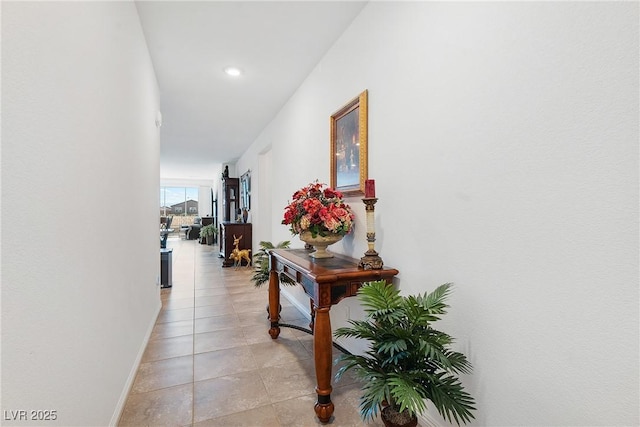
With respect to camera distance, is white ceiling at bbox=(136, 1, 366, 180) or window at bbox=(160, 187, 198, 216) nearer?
white ceiling at bbox=(136, 1, 366, 180)

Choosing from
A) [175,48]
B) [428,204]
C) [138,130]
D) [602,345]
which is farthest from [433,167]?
[175,48]

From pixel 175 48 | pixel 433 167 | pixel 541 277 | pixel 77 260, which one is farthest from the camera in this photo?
pixel 175 48

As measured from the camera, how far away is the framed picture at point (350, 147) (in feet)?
6.84

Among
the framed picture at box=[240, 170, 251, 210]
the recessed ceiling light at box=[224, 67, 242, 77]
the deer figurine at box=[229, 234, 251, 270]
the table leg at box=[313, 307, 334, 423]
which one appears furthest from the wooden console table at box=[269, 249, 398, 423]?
the framed picture at box=[240, 170, 251, 210]

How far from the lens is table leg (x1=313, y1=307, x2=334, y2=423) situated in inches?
64.1

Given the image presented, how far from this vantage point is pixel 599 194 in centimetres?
86

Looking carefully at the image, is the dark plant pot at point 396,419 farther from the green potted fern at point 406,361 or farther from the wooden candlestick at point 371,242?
the wooden candlestick at point 371,242

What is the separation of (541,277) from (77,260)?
1666 mm

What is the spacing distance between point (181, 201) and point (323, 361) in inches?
565

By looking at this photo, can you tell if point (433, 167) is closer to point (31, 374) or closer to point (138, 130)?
point (31, 374)

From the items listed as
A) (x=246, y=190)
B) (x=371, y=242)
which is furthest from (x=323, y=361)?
(x=246, y=190)

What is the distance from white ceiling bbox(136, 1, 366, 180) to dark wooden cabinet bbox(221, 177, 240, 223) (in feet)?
11.1

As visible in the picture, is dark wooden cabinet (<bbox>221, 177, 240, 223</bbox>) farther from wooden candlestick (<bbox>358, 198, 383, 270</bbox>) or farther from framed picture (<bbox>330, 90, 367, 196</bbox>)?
wooden candlestick (<bbox>358, 198, 383, 270</bbox>)

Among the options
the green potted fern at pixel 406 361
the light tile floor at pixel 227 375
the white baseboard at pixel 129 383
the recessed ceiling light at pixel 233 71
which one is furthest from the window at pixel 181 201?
the green potted fern at pixel 406 361
